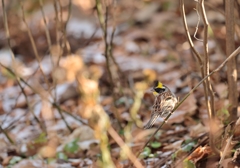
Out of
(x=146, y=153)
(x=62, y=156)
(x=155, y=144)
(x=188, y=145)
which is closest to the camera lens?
(x=188, y=145)

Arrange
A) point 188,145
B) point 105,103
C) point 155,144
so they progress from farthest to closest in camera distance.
A: point 105,103 < point 155,144 < point 188,145

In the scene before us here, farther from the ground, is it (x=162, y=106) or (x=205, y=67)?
(x=205, y=67)

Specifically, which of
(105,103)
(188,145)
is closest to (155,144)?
(188,145)

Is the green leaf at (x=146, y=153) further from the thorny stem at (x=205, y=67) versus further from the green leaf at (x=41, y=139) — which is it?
the green leaf at (x=41, y=139)

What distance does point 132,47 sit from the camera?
21.5ft

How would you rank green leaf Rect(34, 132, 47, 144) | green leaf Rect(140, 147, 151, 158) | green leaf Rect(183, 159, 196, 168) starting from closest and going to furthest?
green leaf Rect(183, 159, 196, 168) < green leaf Rect(140, 147, 151, 158) < green leaf Rect(34, 132, 47, 144)

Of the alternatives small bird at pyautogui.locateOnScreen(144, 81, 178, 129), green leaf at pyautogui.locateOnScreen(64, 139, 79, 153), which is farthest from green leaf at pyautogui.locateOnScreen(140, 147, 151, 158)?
small bird at pyautogui.locateOnScreen(144, 81, 178, 129)

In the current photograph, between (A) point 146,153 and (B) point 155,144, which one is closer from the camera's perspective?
(A) point 146,153

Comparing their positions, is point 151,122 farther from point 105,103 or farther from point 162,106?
point 105,103

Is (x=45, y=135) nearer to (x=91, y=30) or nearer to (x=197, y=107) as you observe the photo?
(x=197, y=107)

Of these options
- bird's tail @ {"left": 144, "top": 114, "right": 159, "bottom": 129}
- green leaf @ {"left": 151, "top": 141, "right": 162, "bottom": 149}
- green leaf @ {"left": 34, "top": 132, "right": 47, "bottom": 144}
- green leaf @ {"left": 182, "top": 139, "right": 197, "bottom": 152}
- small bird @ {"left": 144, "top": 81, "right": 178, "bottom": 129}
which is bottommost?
green leaf @ {"left": 151, "top": 141, "right": 162, "bottom": 149}

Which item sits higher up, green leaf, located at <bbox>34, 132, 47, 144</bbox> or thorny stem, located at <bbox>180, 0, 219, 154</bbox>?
thorny stem, located at <bbox>180, 0, 219, 154</bbox>

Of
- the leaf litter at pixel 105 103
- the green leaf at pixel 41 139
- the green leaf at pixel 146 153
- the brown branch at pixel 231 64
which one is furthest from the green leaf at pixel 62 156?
the brown branch at pixel 231 64

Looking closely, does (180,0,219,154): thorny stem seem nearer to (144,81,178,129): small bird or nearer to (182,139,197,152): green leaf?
(144,81,178,129): small bird
